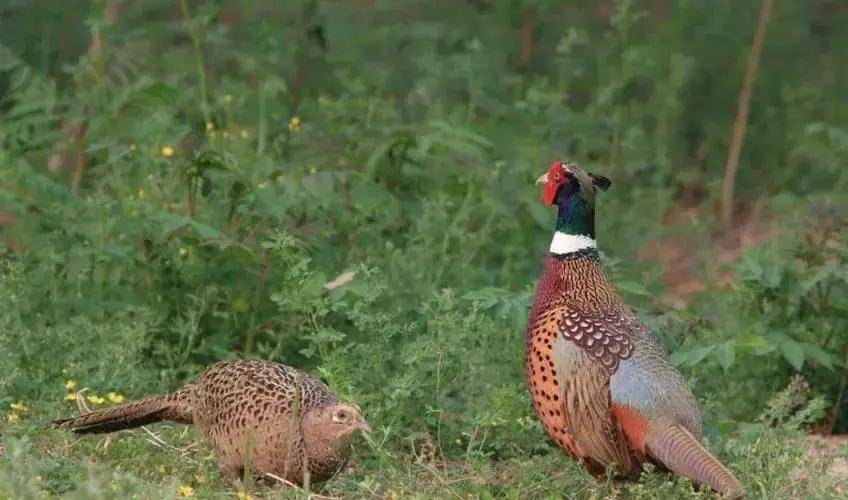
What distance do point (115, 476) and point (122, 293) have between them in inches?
99.3

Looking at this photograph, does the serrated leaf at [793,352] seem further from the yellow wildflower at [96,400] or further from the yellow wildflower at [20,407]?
the yellow wildflower at [20,407]

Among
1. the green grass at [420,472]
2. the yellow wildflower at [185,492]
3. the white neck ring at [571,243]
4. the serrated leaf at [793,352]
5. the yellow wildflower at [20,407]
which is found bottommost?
the green grass at [420,472]

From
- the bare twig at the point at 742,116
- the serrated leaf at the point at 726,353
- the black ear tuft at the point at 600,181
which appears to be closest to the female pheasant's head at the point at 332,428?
the black ear tuft at the point at 600,181

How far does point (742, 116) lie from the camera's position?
10.3m

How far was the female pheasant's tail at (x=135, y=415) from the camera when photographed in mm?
5844

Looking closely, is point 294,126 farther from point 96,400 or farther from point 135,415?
point 135,415

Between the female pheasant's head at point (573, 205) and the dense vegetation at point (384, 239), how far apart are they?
343mm

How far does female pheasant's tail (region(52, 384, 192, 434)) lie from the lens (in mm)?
5844

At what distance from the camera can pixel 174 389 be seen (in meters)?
6.65

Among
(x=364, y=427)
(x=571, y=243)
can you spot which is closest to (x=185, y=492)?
(x=364, y=427)

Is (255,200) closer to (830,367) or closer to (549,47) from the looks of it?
(830,367)

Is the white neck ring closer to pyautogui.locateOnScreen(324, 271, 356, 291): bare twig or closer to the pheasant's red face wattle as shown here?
the pheasant's red face wattle

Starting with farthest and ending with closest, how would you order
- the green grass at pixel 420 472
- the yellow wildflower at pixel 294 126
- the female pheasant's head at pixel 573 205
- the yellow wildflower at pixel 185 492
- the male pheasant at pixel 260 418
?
1. the yellow wildflower at pixel 294 126
2. the female pheasant's head at pixel 573 205
3. the green grass at pixel 420 472
4. the male pheasant at pixel 260 418
5. the yellow wildflower at pixel 185 492

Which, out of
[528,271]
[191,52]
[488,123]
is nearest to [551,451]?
[528,271]
